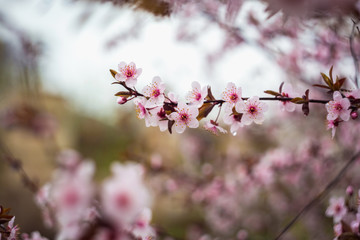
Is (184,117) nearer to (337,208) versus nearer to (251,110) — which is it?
(251,110)

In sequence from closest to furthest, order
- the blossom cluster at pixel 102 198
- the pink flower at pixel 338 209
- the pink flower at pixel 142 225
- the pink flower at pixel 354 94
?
the blossom cluster at pixel 102 198 < the pink flower at pixel 142 225 < the pink flower at pixel 354 94 < the pink flower at pixel 338 209

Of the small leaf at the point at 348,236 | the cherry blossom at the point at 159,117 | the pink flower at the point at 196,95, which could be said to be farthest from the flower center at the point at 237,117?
the small leaf at the point at 348,236

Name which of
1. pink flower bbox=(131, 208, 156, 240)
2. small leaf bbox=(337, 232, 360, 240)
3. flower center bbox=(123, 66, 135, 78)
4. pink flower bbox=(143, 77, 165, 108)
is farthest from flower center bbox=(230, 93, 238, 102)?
small leaf bbox=(337, 232, 360, 240)

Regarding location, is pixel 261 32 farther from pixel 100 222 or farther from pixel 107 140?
pixel 107 140

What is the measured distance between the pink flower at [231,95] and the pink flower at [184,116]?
0.12 m

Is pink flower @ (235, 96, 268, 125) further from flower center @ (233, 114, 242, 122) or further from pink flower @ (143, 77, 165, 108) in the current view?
pink flower @ (143, 77, 165, 108)

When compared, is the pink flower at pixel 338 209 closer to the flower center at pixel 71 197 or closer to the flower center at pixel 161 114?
the flower center at pixel 161 114

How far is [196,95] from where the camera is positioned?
37.5 inches

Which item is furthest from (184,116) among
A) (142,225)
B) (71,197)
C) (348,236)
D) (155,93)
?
(348,236)

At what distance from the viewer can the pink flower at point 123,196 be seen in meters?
0.50

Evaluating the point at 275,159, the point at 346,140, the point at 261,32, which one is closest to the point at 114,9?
the point at 261,32

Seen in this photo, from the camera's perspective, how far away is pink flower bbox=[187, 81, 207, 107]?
92 centimetres

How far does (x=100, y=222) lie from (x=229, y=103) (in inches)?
23.0

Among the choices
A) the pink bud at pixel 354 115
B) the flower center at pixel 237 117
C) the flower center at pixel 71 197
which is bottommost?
the flower center at pixel 71 197
